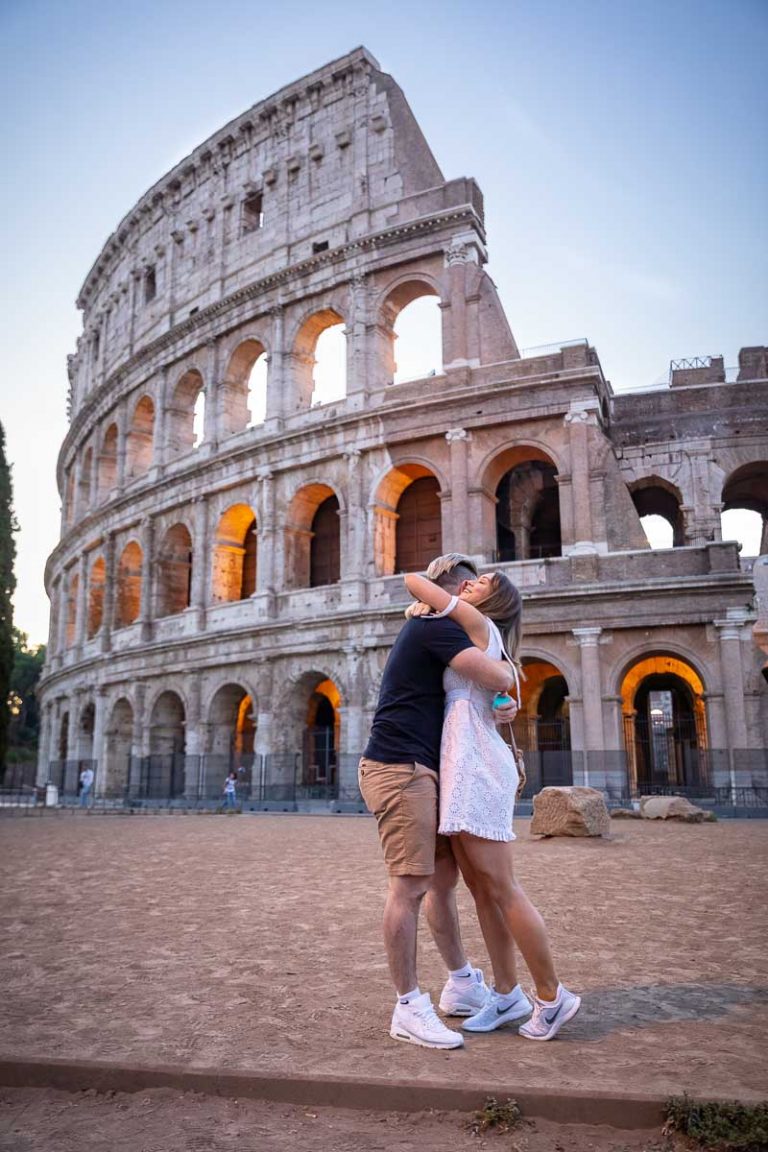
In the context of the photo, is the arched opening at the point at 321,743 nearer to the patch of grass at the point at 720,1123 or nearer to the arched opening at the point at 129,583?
the arched opening at the point at 129,583

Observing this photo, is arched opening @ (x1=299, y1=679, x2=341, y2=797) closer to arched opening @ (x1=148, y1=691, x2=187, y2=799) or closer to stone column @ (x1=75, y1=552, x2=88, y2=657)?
arched opening @ (x1=148, y1=691, x2=187, y2=799)

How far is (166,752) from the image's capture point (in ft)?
80.3

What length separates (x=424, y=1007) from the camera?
3057mm

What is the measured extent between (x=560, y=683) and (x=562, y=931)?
59.0 feet

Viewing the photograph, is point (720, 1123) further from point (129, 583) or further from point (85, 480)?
point (85, 480)

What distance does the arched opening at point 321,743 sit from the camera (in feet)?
67.3

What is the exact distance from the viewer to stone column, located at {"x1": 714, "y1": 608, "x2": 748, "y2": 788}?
16578mm

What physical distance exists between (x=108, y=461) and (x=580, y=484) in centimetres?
1846

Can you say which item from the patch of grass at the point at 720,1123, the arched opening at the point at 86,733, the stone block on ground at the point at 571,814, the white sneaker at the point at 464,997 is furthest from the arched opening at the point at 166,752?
the patch of grass at the point at 720,1123

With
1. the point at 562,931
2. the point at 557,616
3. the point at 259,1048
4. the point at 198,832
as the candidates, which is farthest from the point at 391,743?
the point at 557,616

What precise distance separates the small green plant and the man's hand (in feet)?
4.06

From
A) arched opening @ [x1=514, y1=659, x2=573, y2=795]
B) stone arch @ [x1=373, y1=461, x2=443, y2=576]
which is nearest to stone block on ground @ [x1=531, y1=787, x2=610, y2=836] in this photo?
arched opening @ [x1=514, y1=659, x2=573, y2=795]

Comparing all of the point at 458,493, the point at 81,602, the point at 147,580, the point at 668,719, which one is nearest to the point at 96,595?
the point at 81,602

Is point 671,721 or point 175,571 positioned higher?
point 175,571
